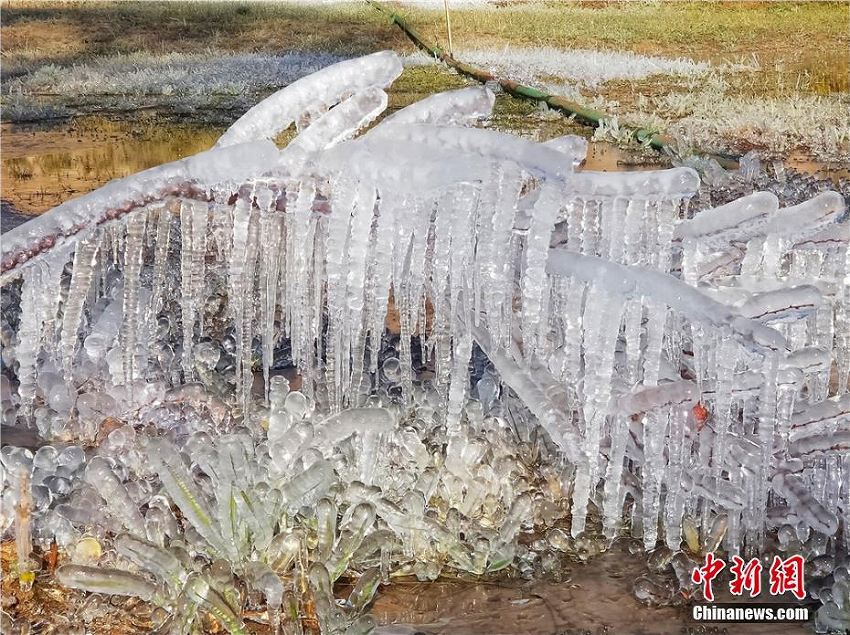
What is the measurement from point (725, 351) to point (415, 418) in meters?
1.24

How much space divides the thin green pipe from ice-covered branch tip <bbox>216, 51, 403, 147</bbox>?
8.90 m

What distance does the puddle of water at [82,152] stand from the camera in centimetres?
991

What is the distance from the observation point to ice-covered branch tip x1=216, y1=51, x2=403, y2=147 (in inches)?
94.7

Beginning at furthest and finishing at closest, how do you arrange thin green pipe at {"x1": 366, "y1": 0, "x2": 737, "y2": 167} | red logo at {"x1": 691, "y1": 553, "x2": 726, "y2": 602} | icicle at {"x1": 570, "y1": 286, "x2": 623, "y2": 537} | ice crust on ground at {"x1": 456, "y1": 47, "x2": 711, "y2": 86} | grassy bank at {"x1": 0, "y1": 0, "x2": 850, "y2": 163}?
ice crust on ground at {"x1": 456, "y1": 47, "x2": 711, "y2": 86}, grassy bank at {"x1": 0, "y1": 0, "x2": 850, "y2": 163}, thin green pipe at {"x1": 366, "y1": 0, "x2": 737, "y2": 167}, red logo at {"x1": 691, "y1": 553, "x2": 726, "y2": 602}, icicle at {"x1": 570, "y1": 286, "x2": 623, "y2": 537}

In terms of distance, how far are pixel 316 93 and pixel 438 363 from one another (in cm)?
94

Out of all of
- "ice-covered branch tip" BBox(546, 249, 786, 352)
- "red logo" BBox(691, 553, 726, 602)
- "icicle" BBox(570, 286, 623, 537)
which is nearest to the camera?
"ice-covered branch tip" BBox(546, 249, 786, 352)

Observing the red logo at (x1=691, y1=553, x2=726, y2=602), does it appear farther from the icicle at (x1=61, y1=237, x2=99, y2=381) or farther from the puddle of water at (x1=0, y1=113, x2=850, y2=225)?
the puddle of water at (x1=0, y1=113, x2=850, y2=225)

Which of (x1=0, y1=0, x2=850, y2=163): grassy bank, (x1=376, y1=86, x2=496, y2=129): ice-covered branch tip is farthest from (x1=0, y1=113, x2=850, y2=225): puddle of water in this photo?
(x1=376, y1=86, x2=496, y2=129): ice-covered branch tip

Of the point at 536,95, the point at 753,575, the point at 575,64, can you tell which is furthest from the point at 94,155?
the point at 753,575

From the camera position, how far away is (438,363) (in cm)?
296

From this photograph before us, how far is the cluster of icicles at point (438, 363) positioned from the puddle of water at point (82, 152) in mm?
6746

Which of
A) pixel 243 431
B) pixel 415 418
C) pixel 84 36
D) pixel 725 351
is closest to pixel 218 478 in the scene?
pixel 243 431

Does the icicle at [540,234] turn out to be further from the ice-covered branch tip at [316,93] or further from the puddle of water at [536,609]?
the puddle of water at [536,609]

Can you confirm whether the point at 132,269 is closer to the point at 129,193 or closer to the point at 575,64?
the point at 129,193
